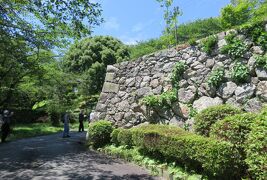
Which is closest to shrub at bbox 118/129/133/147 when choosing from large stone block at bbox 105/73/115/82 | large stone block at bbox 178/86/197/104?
large stone block at bbox 178/86/197/104

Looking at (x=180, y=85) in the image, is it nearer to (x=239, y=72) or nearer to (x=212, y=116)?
(x=239, y=72)

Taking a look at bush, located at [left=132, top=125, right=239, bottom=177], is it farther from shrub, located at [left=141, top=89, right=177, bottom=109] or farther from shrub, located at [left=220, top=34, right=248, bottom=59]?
shrub, located at [left=220, top=34, right=248, bottom=59]

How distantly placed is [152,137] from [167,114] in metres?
1.87

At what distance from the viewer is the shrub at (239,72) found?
7777 mm

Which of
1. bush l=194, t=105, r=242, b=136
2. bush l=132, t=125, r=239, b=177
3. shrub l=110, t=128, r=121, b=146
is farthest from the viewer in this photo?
shrub l=110, t=128, r=121, b=146

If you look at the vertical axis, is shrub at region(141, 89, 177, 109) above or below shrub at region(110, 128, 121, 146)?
above

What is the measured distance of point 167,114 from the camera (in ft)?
32.1

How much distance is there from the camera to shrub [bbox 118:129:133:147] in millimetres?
9694

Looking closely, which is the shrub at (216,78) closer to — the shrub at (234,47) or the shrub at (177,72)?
the shrub at (234,47)

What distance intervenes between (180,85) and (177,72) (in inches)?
18.1

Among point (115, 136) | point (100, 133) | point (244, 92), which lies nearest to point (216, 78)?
point (244, 92)

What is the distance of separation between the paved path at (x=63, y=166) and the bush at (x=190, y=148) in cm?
78

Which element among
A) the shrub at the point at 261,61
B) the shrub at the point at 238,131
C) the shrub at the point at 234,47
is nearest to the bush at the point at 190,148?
the shrub at the point at 238,131

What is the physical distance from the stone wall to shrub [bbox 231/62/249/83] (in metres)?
0.11
